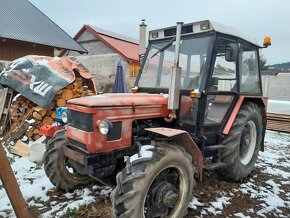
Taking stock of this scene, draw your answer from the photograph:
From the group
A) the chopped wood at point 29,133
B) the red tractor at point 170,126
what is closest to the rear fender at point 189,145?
the red tractor at point 170,126

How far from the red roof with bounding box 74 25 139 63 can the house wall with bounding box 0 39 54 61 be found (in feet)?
16.8

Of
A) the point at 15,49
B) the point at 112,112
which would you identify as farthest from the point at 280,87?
the point at 15,49

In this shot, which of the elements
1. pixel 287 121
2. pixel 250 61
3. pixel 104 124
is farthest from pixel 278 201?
pixel 287 121

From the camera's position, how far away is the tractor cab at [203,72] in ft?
11.5

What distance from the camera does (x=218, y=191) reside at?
3.90 metres

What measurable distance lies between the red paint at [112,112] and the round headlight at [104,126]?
0.09 meters

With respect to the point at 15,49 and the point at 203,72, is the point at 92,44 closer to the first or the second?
the point at 15,49

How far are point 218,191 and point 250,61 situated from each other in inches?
84.0

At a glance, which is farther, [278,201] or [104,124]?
[278,201]

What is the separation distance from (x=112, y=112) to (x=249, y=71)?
2.58 metres

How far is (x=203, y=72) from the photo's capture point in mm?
3527

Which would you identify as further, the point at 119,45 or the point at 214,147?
the point at 119,45

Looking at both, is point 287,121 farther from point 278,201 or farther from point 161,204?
point 161,204

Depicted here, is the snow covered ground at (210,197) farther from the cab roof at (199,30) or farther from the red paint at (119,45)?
the red paint at (119,45)
